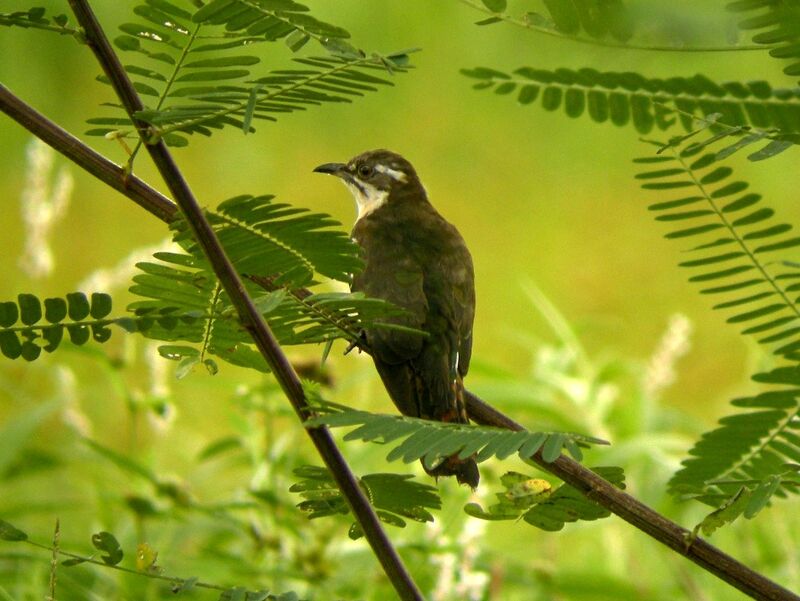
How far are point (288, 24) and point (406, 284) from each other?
1.44 meters

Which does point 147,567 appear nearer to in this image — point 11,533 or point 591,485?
point 11,533

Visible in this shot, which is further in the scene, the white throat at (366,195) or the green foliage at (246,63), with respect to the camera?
the white throat at (366,195)

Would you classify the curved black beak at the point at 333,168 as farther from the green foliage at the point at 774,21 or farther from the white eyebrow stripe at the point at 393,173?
the green foliage at the point at 774,21

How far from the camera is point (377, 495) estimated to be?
5.17 ft

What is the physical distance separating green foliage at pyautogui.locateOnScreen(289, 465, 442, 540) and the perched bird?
0.36 metres

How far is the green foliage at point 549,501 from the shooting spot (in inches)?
59.2

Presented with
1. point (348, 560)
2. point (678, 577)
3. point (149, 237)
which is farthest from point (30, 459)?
point (149, 237)

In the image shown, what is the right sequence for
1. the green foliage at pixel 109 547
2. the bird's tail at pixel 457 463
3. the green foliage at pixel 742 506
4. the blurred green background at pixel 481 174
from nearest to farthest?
the green foliage at pixel 742 506 → the green foliage at pixel 109 547 → the bird's tail at pixel 457 463 → the blurred green background at pixel 481 174

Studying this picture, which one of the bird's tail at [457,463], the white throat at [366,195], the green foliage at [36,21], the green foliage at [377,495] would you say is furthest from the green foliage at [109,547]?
the white throat at [366,195]

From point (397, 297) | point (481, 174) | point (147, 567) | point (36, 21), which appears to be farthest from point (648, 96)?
point (481, 174)

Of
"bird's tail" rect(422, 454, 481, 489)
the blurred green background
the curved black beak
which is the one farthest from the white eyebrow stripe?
the blurred green background

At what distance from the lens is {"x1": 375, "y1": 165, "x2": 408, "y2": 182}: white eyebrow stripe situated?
157 inches

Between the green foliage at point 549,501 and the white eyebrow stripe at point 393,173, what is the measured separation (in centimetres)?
252

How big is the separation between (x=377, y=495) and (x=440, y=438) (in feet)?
0.93
